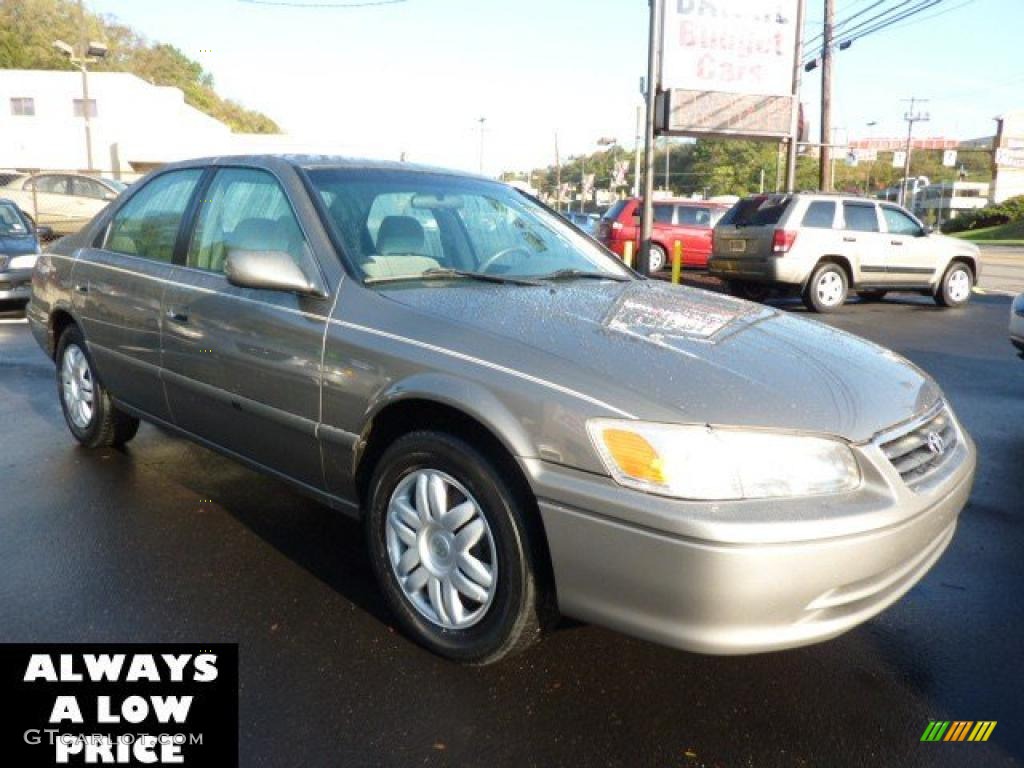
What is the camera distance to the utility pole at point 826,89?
68.9 ft

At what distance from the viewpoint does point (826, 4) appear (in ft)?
69.8

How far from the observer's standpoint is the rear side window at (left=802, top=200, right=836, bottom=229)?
12.5 m

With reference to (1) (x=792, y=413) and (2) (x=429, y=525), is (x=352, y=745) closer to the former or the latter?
(2) (x=429, y=525)

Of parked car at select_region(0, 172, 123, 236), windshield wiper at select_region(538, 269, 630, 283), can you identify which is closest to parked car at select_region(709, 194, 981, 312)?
windshield wiper at select_region(538, 269, 630, 283)

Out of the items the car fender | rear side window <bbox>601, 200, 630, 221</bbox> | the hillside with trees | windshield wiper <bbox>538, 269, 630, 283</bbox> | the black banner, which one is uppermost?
the hillside with trees

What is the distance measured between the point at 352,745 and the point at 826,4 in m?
23.0

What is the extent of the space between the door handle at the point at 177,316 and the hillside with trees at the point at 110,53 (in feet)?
146

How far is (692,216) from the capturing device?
1875 cm

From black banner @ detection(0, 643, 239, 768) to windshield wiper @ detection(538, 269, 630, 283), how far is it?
1900 mm

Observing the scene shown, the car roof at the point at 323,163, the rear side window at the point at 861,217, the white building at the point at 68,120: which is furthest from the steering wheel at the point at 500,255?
the white building at the point at 68,120

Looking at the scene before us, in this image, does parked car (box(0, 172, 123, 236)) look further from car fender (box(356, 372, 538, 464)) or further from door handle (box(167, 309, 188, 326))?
car fender (box(356, 372, 538, 464))

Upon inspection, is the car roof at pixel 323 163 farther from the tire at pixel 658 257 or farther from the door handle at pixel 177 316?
the tire at pixel 658 257

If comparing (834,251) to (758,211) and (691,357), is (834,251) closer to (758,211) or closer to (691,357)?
(758,211)

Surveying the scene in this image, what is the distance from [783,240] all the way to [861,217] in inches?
59.4
